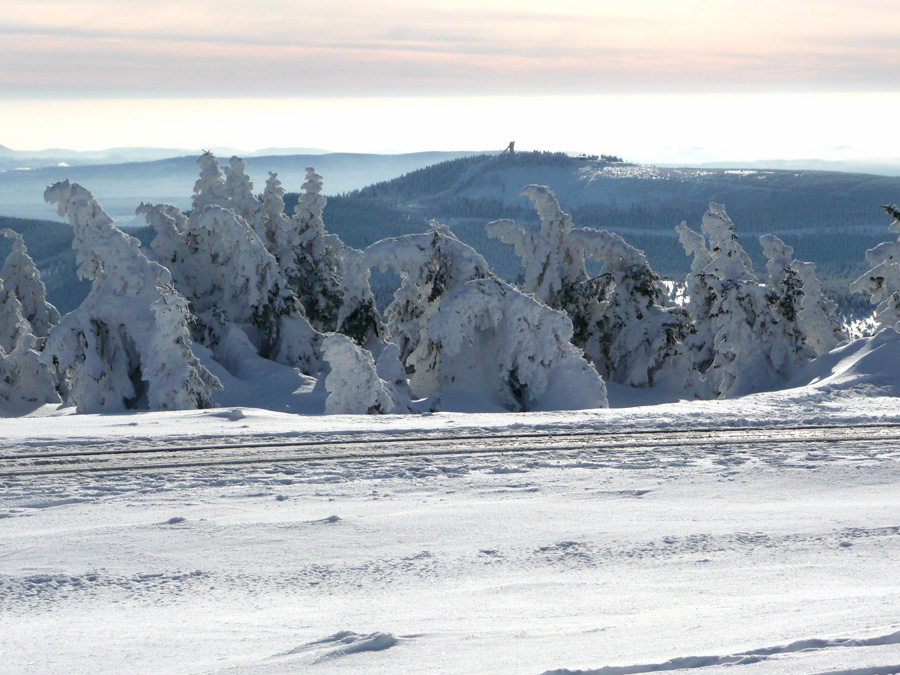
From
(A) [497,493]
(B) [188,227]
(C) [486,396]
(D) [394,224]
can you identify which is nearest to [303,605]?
(A) [497,493]

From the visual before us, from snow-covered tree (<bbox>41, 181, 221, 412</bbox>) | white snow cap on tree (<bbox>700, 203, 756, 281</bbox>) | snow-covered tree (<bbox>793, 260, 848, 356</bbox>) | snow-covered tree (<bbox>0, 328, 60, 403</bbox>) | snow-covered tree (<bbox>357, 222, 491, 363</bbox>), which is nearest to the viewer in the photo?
snow-covered tree (<bbox>41, 181, 221, 412</bbox>)

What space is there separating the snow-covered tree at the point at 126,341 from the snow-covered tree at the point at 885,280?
2205cm

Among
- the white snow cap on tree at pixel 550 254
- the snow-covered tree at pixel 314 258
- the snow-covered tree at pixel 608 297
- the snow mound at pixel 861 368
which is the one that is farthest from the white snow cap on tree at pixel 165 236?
the snow mound at pixel 861 368

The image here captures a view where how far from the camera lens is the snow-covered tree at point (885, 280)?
3066 centimetres

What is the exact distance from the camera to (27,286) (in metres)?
44.1

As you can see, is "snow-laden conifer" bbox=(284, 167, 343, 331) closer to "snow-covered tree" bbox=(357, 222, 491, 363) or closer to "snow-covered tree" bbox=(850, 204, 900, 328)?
"snow-covered tree" bbox=(357, 222, 491, 363)

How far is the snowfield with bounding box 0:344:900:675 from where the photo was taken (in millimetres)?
6719

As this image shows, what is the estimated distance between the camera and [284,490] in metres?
12.7

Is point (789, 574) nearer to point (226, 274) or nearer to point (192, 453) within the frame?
point (192, 453)

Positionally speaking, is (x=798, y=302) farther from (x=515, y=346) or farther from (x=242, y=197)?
(x=242, y=197)

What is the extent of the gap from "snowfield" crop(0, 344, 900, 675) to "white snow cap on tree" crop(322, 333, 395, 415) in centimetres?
644

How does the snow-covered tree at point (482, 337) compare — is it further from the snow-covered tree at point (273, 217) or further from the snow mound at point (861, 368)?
the snow-covered tree at point (273, 217)

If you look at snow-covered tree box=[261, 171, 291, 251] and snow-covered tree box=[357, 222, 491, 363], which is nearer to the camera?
snow-covered tree box=[357, 222, 491, 363]

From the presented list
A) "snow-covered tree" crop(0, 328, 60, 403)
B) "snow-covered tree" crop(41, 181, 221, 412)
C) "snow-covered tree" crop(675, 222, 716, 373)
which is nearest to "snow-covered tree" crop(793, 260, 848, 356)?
"snow-covered tree" crop(675, 222, 716, 373)
